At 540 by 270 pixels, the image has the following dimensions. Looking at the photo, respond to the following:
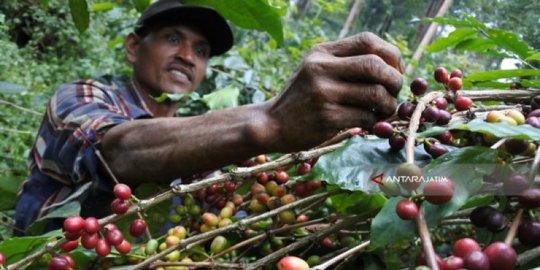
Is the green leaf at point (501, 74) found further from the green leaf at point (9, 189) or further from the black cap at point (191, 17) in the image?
the green leaf at point (9, 189)

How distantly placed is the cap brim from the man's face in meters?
0.04

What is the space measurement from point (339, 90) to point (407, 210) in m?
0.29

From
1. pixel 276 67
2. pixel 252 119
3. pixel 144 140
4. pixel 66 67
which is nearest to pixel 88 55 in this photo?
pixel 66 67

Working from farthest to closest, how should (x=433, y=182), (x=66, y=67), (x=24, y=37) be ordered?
(x=24, y=37) < (x=66, y=67) < (x=433, y=182)

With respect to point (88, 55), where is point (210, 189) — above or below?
above

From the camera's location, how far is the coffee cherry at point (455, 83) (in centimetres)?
71

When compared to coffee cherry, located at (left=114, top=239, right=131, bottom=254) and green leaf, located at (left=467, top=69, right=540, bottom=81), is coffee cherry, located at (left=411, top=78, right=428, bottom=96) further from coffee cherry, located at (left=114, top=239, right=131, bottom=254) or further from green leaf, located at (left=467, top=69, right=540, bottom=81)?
coffee cherry, located at (left=114, top=239, right=131, bottom=254)

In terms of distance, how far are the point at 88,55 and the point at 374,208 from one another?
17.8 ft

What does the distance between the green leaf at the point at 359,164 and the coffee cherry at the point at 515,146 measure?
10 centimetres

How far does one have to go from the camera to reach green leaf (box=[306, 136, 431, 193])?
61 centimetres

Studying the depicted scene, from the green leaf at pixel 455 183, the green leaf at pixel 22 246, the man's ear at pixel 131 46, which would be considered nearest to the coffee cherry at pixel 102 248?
the green leaf at pixel 22 246

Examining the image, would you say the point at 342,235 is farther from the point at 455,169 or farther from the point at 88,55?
the point at 88,55

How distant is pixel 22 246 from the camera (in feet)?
2.63

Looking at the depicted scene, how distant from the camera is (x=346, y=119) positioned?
0.72 m
